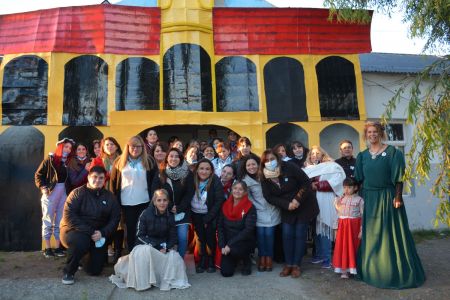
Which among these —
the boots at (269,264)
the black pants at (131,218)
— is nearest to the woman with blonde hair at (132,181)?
the black pants at (131,218)

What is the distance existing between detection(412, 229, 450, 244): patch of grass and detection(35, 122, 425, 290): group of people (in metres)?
3.29

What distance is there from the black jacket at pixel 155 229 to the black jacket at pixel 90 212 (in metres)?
0.46

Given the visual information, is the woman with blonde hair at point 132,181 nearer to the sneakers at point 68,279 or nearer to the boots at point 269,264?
the sneakers at point 68,279

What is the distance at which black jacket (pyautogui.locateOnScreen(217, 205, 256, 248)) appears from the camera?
187 inches

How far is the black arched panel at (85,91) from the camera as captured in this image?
7.08 m

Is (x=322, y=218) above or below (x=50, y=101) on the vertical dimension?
below

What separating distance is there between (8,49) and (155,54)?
114 inches

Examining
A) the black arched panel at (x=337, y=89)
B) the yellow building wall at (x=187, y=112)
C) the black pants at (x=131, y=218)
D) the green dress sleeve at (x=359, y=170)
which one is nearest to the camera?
the green dress sleeve at (x=359, y=170)

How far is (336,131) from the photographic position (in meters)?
7.75

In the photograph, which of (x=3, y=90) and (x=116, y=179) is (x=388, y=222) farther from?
(x=3, y=90)

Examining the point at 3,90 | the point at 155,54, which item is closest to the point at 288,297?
the point at 155,54

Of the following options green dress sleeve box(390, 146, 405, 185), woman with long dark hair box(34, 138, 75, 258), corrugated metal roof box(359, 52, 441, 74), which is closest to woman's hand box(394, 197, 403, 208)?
green dress sleeve box(390, 146, 405, 185)

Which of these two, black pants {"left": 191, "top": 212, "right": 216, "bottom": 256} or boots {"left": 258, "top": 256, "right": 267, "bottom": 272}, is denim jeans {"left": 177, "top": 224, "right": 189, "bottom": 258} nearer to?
black pants {"left": 191, "top": 212, "right": 216, "bottom": 256}

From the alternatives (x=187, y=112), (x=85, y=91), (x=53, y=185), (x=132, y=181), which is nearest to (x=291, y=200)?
(x=132, y=181)
